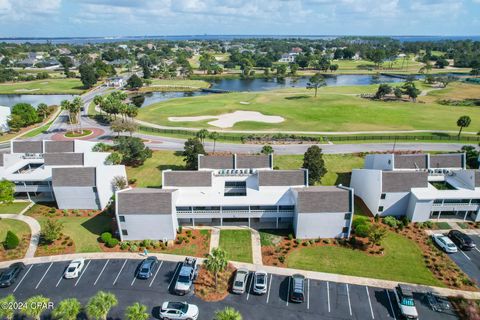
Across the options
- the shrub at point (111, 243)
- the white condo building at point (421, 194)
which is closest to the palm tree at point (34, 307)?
the shrub at point (111, 243)

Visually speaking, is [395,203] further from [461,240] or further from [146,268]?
[146,268]

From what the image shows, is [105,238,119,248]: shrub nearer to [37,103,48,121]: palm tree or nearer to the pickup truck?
the pickup truck

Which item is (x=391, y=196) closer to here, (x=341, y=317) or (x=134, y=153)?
(x=341, y=317)

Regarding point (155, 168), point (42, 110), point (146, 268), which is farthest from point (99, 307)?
point (42, 110)

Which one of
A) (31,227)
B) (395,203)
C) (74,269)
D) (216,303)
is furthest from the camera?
(395,203)

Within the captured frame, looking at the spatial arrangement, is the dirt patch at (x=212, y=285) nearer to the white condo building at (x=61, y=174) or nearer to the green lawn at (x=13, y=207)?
the white condo building at (x=61, y=174)

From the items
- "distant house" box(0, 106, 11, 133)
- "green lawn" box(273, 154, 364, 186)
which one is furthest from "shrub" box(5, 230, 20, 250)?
"distant house" box(0, 106, 11, 133)

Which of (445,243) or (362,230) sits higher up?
(362,230)
